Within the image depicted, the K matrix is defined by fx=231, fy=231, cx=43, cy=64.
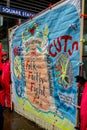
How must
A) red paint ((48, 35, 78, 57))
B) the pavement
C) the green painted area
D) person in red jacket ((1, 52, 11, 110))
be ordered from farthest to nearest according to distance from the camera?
person in red jacket ((1, 52, 11, 110))
the pavement
the green painted area
red paint ((48, 35, 78, 57))

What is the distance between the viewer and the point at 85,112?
10.3 feet

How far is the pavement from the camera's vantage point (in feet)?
17.1

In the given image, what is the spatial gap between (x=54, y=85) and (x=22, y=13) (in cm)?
527

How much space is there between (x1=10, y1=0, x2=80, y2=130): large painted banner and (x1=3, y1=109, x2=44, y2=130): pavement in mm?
136

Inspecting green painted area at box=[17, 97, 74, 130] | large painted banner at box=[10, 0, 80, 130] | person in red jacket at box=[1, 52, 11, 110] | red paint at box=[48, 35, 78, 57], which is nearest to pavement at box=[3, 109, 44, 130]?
large painted banner at box=[10, 0, 80, 130]

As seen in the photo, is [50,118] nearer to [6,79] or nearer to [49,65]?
[49,65]

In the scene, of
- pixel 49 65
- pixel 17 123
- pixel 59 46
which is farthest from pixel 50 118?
pixel 59 46

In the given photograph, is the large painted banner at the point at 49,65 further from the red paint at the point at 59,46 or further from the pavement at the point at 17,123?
the pavement at the point at 17,123

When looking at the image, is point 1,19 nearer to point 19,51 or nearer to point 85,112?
point 19,51

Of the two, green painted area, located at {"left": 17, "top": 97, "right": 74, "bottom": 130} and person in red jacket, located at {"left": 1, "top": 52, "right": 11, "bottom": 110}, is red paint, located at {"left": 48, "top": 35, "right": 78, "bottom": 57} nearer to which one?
green painted area, located at {"left": 17, "top": 97, "right": 74, "bottom": 130}

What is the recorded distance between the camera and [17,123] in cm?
556

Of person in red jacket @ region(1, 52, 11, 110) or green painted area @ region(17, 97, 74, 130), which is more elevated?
person in red jacket @ region(1, 52, 11, 110)

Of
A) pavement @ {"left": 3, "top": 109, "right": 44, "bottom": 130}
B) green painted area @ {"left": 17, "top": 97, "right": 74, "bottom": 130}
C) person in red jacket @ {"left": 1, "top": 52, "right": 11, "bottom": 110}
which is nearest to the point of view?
green painted area @ {"left": 17, "top": 97, "right": 74, "bottom": 130}

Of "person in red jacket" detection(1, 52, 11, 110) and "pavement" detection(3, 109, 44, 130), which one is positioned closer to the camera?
"pavement" detection(3, 109, 44, 130)
